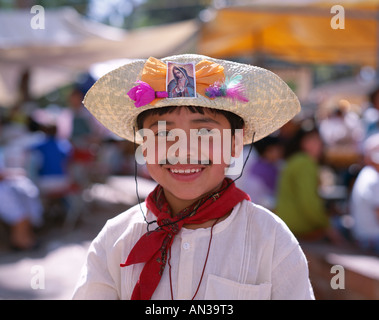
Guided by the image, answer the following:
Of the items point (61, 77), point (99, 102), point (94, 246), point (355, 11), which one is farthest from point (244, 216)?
point (61, 77)

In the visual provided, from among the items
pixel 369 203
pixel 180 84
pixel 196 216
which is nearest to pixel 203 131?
pixel 180 84

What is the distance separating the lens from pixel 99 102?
191cm

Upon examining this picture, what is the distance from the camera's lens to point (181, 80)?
1703mm

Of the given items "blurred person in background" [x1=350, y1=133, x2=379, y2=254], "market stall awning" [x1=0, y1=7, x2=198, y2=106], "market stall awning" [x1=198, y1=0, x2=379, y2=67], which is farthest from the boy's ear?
"market stall awning" [x1=0, y1=7, x2=198, y2=106]

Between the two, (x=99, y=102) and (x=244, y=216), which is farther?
(x=99, y=102)

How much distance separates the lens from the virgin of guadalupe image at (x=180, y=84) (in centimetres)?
168

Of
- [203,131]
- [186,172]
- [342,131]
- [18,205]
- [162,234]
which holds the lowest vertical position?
[18,205]

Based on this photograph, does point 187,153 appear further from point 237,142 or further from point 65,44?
point 65,44

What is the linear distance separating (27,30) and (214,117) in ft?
25.4

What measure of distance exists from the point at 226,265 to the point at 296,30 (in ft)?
19.4

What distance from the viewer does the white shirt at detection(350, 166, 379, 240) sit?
413cm

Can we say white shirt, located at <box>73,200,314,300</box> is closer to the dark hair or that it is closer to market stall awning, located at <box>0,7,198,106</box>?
the dark hair

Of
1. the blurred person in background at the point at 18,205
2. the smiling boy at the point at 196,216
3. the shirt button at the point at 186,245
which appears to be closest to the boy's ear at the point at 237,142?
the smiling boy at the point at 196,216

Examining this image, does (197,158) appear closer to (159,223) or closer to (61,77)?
(159,223)
